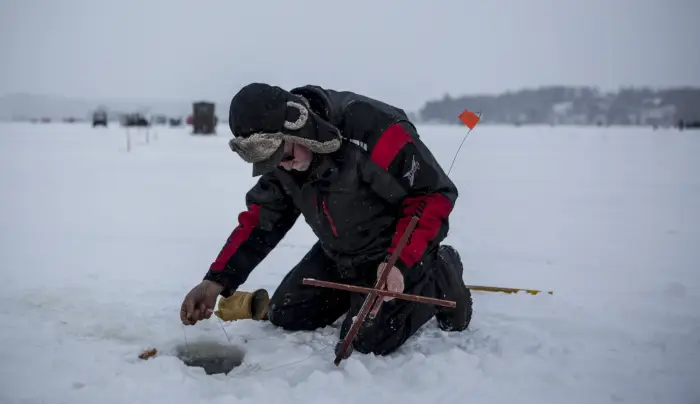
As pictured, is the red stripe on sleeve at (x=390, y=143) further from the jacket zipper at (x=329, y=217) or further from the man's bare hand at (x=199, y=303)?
the man's bare hand at (x=199, y=303)

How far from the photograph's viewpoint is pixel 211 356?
8.87ft

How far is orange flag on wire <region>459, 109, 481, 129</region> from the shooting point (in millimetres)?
3113

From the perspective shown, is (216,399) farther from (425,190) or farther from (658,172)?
(658,172)

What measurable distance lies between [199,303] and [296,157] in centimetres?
87

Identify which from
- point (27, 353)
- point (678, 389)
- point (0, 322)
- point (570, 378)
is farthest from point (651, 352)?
point (0, 322)

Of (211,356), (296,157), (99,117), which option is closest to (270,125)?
(296,157)

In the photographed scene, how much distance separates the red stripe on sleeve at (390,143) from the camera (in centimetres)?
246

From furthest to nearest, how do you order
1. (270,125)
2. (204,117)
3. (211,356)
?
(204,117) → (211,356) → (270,125)

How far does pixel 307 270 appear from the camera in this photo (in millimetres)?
3012

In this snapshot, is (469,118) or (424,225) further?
(469,118)

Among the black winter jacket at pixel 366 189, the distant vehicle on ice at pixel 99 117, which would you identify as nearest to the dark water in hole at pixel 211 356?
the black winter jacket at pixel 366 189

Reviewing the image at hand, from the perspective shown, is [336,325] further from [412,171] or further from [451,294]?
[412,171]

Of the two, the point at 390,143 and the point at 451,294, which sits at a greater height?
the point at 390,143

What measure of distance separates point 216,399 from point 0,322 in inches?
60.4
